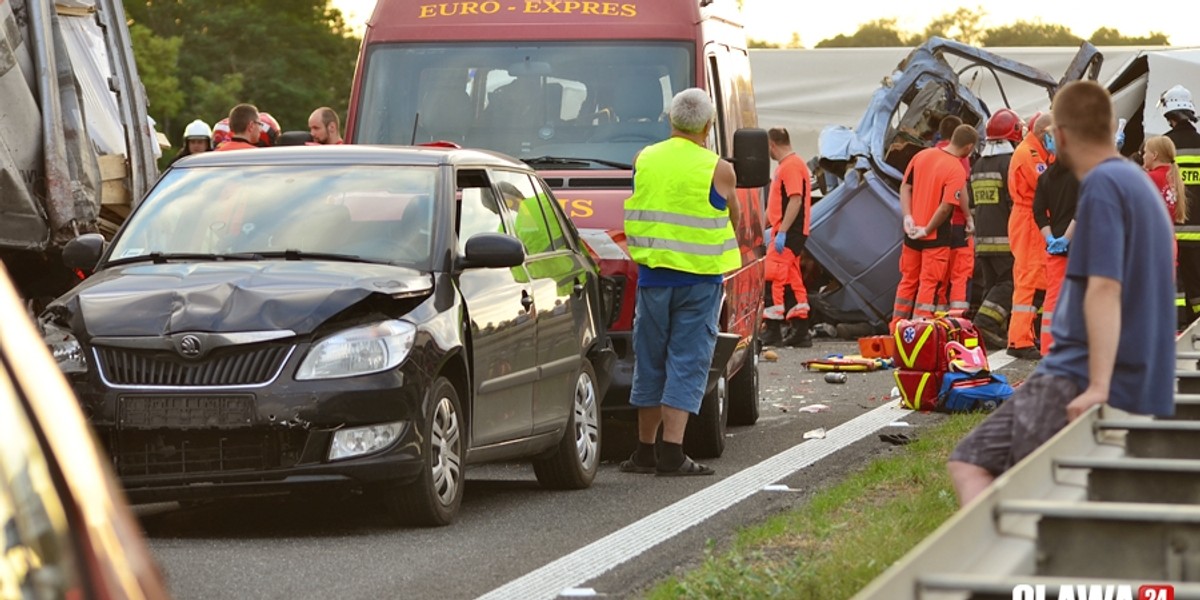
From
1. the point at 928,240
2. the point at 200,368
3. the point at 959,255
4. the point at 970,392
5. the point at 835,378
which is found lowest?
the point at 835,378

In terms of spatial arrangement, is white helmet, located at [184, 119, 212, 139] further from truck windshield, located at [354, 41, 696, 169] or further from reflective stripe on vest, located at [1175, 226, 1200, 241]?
reflective stripe on vest, located at [1175, 226, 1200, 241]

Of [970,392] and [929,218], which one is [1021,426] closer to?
[970,392]

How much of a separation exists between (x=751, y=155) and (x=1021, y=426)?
5381 millimetres

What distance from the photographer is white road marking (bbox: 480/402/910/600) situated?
681 cm

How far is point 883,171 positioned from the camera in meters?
21.0

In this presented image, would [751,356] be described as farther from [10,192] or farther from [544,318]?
[10,192]

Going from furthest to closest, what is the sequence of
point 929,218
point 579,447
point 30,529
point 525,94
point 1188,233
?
1. point 1188,233
2. point 929,218
3. point 525,94
4. point 579,447
5. point 30,529

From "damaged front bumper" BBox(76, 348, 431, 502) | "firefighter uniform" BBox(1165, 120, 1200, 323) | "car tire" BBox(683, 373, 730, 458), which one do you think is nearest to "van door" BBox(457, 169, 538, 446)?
"damaged front bumper" BBox(76, 348, 431, 502)

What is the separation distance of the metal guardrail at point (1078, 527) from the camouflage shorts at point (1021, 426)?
0.31 meters

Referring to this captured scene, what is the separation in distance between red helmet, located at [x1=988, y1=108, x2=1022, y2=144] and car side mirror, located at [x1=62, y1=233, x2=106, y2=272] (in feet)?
34.4

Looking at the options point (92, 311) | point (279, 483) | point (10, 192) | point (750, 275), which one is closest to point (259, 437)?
point (279, 483)

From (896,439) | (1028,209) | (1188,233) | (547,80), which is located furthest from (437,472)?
(1188,233)

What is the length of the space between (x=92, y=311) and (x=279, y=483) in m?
1.01

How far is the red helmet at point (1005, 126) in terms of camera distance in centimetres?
1775
